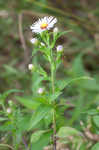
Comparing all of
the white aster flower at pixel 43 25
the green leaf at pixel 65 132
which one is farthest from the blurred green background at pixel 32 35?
the white aster flower at pixel 43 25

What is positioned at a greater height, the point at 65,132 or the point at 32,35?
the point at 32,35

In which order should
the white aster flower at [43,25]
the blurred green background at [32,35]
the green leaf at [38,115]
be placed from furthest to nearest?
1. the blurred green background at [32,35]
2. the white aster flower at [43,25]
3. the green leaf at [38,115]

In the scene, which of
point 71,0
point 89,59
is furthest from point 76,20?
point 71,0

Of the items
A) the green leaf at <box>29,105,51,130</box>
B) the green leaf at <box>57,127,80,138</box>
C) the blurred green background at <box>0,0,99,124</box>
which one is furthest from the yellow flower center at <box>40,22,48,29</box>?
the blurred green background at <box>0,0,99,124</box>

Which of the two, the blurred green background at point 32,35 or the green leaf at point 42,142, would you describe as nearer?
the green leaf at point 42,142

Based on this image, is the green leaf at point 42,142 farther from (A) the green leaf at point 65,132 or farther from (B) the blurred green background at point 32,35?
(B) the blurred green background at point 32,35

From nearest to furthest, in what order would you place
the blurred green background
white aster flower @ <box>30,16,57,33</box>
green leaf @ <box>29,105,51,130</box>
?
→ green leaf @ <box>29,105,51,130</box> → white aster flower @ <box>30,16,57,33</box> → the blurred green background

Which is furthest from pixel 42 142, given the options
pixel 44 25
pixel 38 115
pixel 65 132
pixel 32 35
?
Result: pixel 32 35

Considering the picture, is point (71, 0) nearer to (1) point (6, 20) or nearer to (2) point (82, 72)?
(1) point (6, 20)

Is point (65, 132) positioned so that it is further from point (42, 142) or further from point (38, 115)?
point (38, 115)

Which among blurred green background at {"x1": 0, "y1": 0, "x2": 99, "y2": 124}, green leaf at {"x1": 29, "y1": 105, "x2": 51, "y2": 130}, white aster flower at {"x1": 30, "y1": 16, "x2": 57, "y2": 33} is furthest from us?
blurred green background at {"x1": 0, "y1": 0, "x2": 99, "y2": 124}

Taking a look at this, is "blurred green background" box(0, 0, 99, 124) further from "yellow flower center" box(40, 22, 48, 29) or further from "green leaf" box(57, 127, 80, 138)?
"yellow flower center" box(40, 22, 48, 29)
